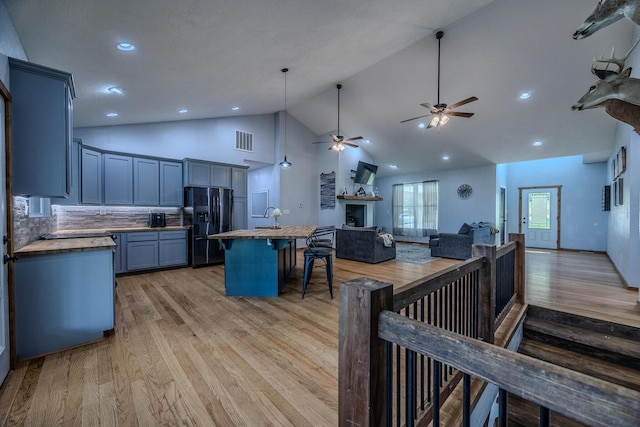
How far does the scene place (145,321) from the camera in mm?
2814

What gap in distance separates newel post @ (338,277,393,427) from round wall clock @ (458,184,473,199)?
8506mm

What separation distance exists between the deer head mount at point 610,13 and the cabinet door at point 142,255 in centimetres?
600

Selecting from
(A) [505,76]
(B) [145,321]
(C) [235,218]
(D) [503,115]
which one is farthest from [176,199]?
(D) [503,115]

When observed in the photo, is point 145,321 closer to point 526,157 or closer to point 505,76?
point 505,76

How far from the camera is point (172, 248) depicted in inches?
203

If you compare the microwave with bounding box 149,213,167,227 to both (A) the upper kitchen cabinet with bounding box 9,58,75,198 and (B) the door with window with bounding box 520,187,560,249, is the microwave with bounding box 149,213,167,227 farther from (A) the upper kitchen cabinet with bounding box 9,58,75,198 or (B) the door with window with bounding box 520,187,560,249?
(B) the door with window with bounding box 520,187,560,249

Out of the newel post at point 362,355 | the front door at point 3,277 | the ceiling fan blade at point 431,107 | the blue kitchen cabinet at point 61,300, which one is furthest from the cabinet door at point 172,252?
the newel post at point 362,355

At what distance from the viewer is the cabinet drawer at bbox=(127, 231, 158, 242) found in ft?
15.3

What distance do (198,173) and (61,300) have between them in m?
3.68

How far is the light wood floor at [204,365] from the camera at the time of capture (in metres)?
1.56

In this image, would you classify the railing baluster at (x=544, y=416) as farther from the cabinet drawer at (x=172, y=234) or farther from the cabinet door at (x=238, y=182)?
the cabinet door at (x=238, y=182)

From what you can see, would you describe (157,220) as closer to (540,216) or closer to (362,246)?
(362,246)

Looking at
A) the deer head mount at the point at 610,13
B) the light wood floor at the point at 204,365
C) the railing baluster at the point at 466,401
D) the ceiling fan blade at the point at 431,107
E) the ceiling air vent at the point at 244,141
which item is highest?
the ceiling air vent at the point at 244,141

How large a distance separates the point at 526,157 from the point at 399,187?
391 cm
